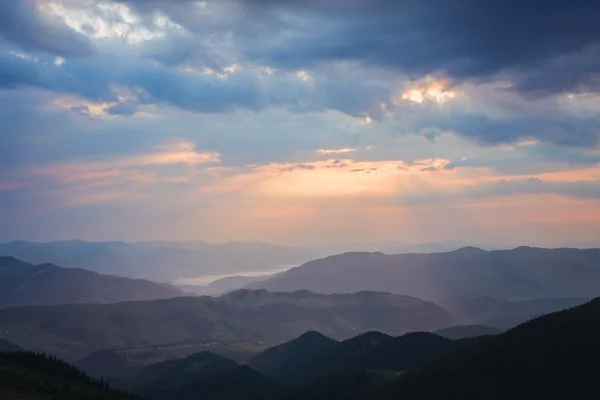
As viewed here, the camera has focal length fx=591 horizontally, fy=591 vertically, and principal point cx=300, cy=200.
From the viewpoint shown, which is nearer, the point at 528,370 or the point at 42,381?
the point at 42,381

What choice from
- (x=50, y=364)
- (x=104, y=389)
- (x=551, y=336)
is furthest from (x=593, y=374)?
(x=50, y=364)

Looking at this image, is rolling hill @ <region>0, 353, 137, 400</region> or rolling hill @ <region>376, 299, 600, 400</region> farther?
rolling hill @ <region>376, 299, 600, 400</region>

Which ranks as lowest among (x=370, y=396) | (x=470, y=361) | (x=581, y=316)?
(x=370, y=396)

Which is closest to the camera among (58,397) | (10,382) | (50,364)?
(58,397)

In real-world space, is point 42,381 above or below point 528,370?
above

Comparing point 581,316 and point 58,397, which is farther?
point 581,316

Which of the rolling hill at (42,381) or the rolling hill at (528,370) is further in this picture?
the rolling hill at (528,370)

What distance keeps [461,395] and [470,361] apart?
1986cm

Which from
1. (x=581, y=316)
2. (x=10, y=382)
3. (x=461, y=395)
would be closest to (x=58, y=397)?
(x=10, y=382)

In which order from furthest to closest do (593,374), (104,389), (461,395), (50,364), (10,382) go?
(461,395)
(593,374)
(50,364)
(104,389)
(10,382)

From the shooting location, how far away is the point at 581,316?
195750 millimetres

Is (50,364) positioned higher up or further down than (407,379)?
higher up

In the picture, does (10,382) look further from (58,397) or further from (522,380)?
(522,380)

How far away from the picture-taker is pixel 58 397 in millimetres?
106500
